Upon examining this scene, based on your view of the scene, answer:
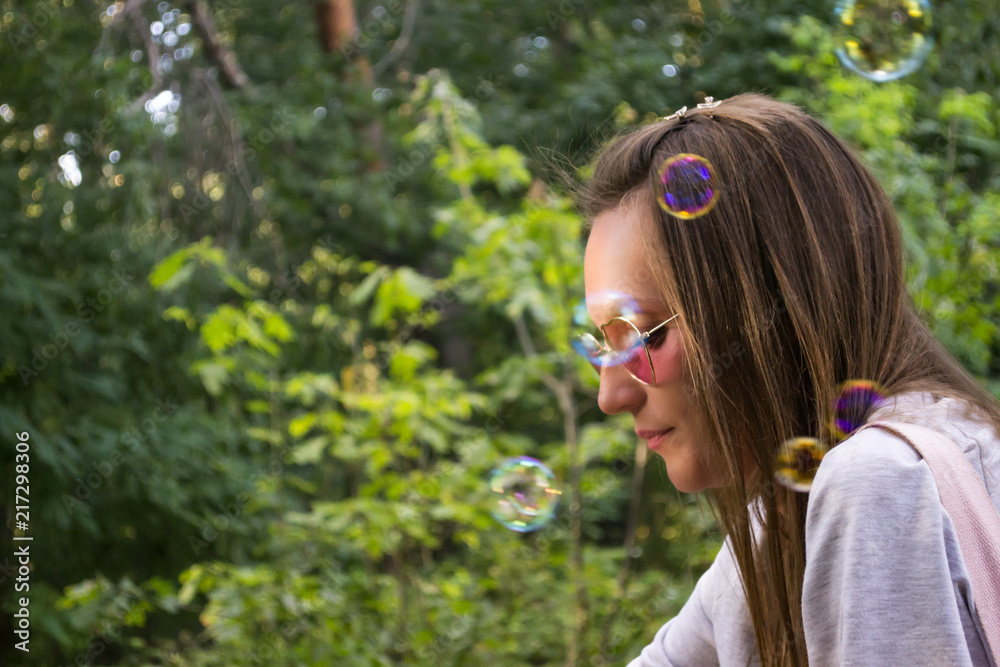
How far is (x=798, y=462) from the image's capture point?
0.97 m

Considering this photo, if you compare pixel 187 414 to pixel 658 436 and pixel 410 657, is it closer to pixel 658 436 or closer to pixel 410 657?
pixel 410 657

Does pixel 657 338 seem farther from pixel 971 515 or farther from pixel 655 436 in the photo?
pixel 971 515

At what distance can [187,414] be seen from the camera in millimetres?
4160

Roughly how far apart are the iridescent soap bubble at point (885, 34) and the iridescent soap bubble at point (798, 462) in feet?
4.55

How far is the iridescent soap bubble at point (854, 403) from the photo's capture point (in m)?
0.92

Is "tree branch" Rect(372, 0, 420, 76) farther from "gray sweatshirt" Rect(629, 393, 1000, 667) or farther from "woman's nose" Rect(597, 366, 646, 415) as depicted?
"gray sweatshirt" Rect(629, 393, 1000, 667)

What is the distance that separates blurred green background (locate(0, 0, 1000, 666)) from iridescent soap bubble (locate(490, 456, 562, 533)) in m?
0.73

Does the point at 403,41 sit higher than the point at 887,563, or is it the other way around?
the point at 887,563

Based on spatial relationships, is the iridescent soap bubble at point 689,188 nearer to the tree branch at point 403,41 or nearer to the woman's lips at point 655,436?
the woman's lips at point 655,436

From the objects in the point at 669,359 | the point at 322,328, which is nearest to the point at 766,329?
the point at 669,359

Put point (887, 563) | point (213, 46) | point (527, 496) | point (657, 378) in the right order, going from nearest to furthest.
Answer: point (887, 563) < point (657, 378) < point (527, 496) < point (213, 46)

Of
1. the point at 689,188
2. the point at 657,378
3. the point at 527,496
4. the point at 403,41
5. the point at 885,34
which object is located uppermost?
the point at 689,188

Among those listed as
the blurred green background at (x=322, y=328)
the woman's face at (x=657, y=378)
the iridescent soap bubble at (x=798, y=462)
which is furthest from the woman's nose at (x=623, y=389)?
the blurred green background at (x=322, y=328)

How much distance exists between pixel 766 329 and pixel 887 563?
313 mm
